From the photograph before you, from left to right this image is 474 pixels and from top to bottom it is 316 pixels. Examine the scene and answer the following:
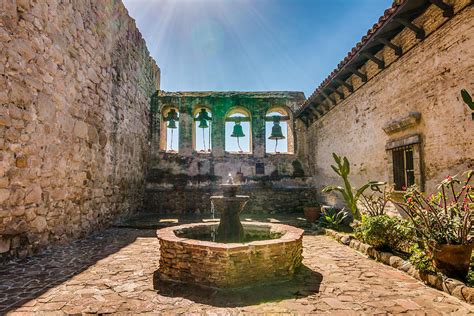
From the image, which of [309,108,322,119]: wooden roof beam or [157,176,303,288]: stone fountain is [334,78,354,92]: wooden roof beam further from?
[157,176,303,288]: stone fountain

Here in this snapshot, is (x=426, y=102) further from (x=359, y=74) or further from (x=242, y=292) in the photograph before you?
(x=242, y=292)

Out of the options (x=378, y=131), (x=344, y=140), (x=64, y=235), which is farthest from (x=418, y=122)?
(x=64, y=235)

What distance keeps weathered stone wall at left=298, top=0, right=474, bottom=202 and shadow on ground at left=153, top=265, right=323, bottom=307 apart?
131 inches

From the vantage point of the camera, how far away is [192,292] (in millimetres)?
3346

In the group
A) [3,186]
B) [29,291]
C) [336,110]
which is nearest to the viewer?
[29,291]

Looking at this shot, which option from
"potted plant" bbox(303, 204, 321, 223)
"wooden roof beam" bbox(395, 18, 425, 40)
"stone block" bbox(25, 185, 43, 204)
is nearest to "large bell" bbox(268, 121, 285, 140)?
"potted plant" bbox(303, 204, 321, 223)

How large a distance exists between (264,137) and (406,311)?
1008 cm

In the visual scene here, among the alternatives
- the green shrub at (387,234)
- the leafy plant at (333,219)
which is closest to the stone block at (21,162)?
the green shrub at (387,234)

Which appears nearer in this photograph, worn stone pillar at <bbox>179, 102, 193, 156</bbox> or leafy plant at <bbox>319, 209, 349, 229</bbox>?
leafy plant at <bbox>319, 209, 349, 229</bbox>

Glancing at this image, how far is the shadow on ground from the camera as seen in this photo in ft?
10.1

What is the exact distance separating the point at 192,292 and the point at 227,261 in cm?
59

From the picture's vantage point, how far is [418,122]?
5332 mm

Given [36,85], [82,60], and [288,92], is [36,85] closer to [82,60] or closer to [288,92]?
[82,60]

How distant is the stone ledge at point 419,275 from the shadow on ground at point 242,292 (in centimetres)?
139
